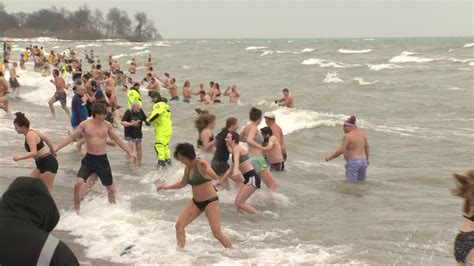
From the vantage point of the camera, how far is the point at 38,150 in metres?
6.76

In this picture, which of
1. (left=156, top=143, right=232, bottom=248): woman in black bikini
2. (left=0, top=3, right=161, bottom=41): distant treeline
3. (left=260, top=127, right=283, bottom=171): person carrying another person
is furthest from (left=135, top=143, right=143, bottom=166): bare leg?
(left=0, top=3, right=161, bottom=41): distant treeline

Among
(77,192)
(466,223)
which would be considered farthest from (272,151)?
(466,223)

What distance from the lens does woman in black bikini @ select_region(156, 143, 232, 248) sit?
5.47 metres

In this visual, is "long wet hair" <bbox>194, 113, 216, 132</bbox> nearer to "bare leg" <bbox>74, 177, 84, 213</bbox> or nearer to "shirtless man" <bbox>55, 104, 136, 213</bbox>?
"shirtless man" <bbox>55, 104, 136, 213</bbox>

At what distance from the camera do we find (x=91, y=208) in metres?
7.26

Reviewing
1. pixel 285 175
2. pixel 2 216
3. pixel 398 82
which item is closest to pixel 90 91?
pixel 285 175

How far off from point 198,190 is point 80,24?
15027cm

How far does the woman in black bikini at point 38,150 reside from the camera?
6.62m

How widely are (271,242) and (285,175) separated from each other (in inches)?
159

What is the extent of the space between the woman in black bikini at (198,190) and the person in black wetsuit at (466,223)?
247cm

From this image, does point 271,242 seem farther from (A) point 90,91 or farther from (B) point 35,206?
(A) point 90,91

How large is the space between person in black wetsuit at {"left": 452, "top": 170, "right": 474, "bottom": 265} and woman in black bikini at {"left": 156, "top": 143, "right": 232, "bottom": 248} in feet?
8.09

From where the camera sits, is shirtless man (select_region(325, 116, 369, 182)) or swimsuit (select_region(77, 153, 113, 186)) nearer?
swimsuit (select_region(77, 153, 113, 186))

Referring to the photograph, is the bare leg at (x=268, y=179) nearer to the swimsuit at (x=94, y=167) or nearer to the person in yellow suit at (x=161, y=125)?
the swimsuit at (x=94, y=167)
